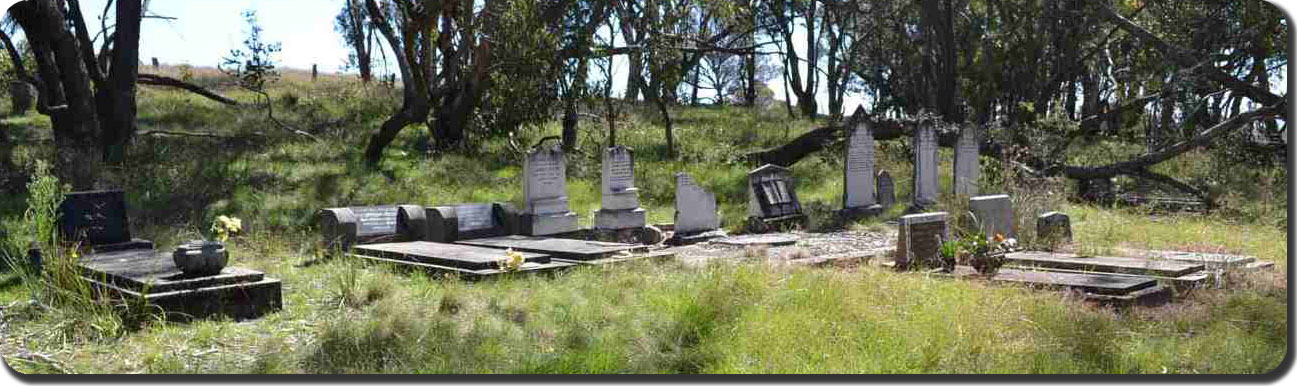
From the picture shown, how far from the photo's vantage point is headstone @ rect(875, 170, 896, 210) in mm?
16266

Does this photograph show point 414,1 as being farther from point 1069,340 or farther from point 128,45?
point 1069,340

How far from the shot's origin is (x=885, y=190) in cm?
1638

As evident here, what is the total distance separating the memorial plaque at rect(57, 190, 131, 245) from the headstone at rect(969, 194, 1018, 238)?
8.38m

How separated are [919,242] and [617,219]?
4277 mm

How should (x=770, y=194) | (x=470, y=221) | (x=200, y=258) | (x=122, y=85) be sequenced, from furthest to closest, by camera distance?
(x=122, y=85) → (x=770, y=194) → (x=470, y=221) → (x=200, y=258)

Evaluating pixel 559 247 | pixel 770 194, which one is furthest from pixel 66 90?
pixel 770 194

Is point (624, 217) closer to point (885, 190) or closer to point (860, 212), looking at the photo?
point (860, 212)

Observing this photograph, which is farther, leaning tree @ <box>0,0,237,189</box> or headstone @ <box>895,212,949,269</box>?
leaning tree @ <box>0,0,237,189</box>

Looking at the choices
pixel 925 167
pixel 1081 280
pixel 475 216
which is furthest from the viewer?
pixel 925 167

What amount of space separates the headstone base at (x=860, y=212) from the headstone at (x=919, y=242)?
16.9 ft

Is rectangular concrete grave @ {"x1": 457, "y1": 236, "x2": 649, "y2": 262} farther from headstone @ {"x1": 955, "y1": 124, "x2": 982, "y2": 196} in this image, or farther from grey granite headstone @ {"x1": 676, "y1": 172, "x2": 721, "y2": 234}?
headstone @ {"x1": 955, "y1": 124, "x2": 982, "y2": 196}

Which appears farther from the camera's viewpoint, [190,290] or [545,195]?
[545,195]

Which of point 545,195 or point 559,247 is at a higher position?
point 545,195

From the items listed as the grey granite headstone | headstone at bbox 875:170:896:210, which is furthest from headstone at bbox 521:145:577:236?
headstone at bbox 875:170:896:210
